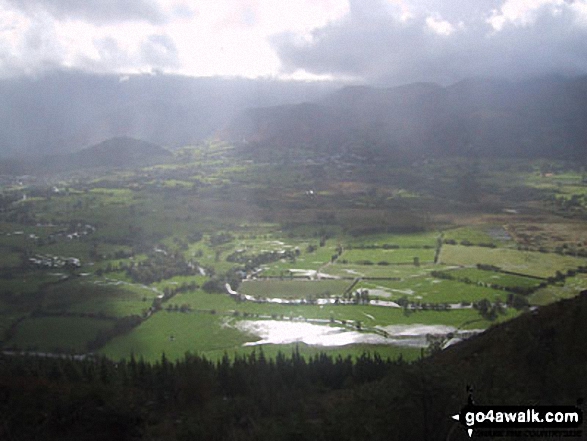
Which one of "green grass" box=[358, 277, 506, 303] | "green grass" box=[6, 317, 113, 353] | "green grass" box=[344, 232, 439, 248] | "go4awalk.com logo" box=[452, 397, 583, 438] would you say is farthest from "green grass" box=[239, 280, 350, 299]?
"go4awalk.com logo" box=[452, 397, 583, 438]

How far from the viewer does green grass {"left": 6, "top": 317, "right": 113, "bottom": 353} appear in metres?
50.4

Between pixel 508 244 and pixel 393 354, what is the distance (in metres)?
45.5

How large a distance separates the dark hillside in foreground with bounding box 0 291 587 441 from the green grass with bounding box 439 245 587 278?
1313 inches

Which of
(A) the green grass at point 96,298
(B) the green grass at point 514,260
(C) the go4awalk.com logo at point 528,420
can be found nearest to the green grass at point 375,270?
(B) the green grass at point 514,260

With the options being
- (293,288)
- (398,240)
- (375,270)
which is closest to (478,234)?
(398,240)

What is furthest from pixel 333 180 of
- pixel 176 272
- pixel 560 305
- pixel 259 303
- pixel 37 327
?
pixel 560 305

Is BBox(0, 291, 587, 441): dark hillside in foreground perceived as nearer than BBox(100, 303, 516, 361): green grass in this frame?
Yes

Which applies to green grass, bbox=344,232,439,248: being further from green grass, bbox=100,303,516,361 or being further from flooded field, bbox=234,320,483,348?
flooded field, bbox=234,320,483,348

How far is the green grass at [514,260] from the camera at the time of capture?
68.9 meters

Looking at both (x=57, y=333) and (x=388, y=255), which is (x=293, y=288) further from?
(x=57, y=333)

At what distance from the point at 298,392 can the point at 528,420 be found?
914 inches

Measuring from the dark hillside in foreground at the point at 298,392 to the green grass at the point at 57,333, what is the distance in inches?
294

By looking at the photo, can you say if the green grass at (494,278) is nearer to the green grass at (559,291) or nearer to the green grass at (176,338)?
the green grass at (559,291)

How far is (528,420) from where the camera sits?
13641mm
